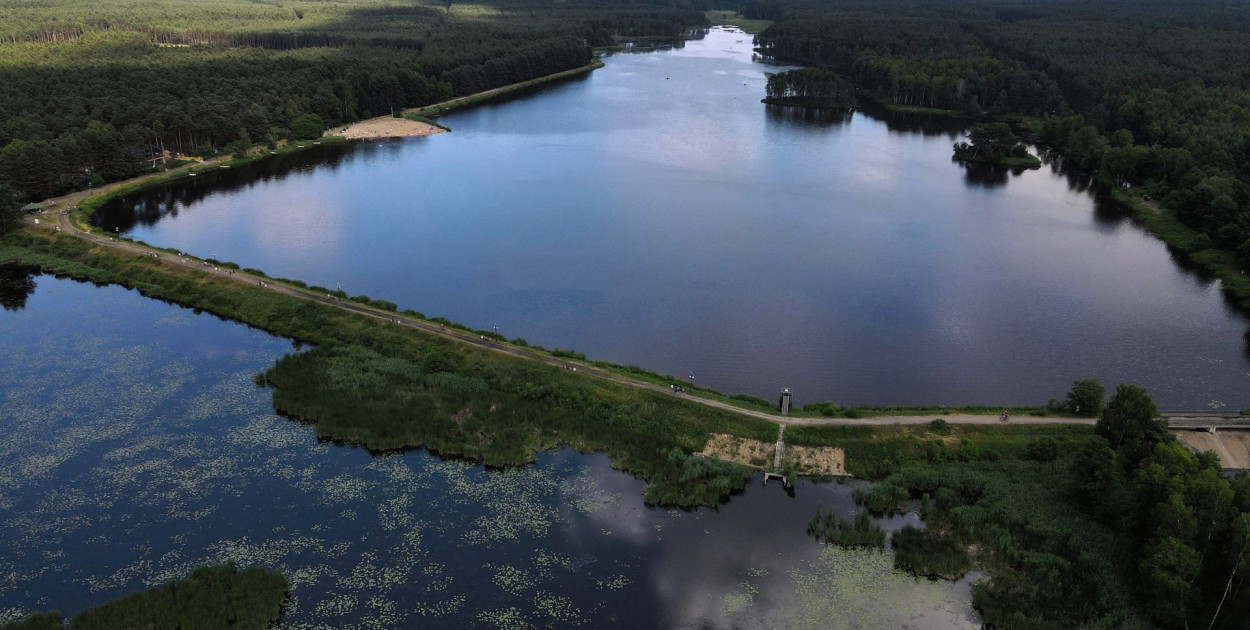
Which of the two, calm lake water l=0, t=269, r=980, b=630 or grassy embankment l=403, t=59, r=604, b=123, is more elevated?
grassy embankment l=403, t=59, r=604, b=123

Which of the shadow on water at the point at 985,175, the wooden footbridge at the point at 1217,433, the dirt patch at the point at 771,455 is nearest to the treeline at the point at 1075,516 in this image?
the dirt patch at the point at 771,455

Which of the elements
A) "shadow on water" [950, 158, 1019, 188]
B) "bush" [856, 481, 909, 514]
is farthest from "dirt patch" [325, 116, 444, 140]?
"bush" [856, 481, 909, 514]

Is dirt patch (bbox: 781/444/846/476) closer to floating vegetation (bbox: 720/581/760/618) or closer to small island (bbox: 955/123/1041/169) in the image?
floating vegetation (bbox: 720/581/760/618)

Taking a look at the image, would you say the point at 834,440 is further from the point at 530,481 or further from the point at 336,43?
the point at 336,43

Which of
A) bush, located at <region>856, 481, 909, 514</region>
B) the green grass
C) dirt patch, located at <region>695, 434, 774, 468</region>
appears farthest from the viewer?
the green grass

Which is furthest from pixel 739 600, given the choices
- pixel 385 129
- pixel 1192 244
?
pixel 385 129

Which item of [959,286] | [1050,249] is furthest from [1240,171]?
[959,286]
